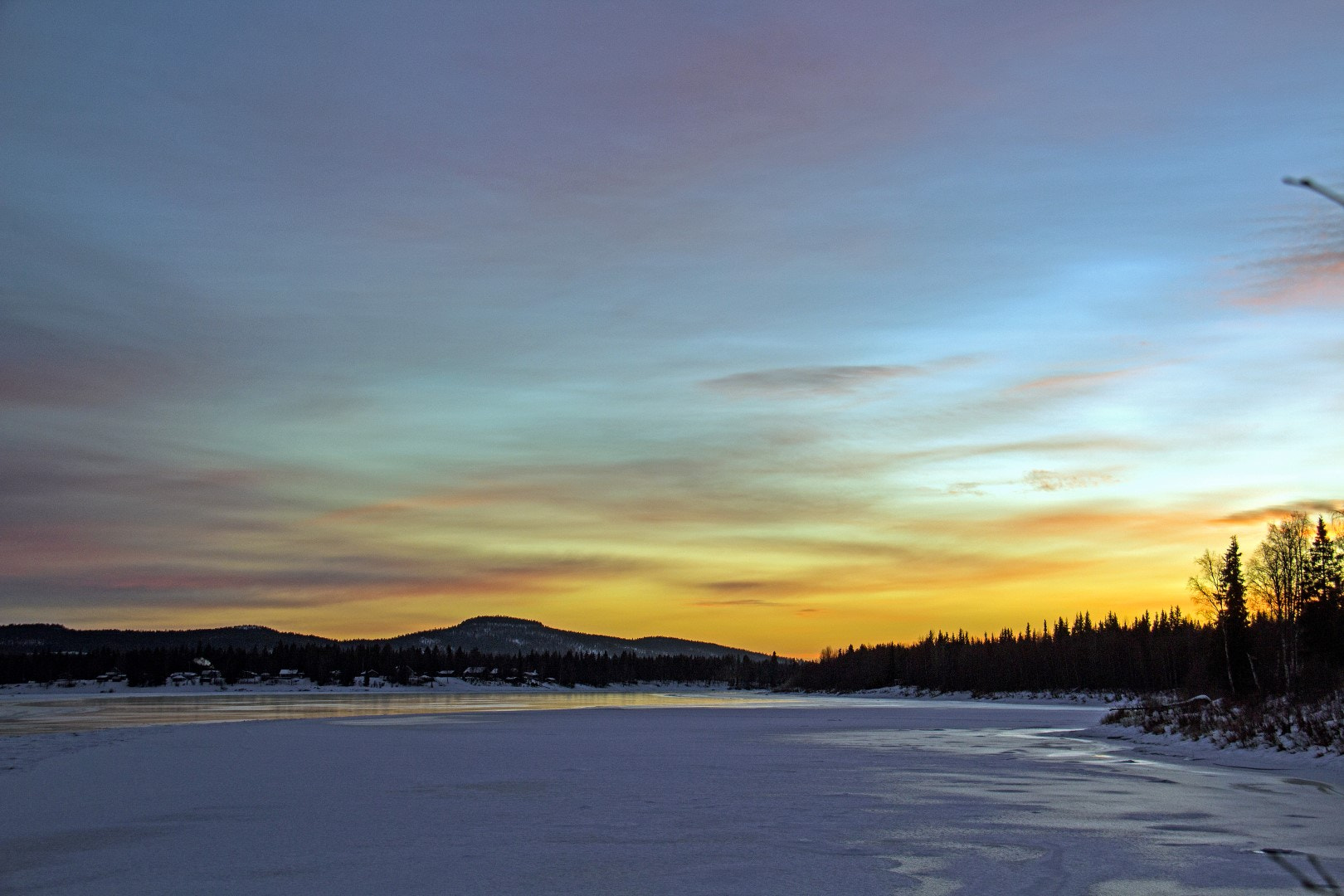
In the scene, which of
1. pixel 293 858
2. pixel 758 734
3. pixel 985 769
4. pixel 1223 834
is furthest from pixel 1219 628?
pixel 293 858

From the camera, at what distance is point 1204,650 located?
93125 mm

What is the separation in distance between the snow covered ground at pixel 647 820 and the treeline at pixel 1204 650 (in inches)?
852

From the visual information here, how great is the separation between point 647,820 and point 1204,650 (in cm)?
9563

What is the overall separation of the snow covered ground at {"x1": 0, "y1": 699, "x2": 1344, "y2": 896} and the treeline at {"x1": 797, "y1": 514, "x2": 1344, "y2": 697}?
21652 mm

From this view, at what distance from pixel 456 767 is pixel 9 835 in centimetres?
1033

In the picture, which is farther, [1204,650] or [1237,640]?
[1204,650]

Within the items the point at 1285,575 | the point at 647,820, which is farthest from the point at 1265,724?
the point at 1285,575

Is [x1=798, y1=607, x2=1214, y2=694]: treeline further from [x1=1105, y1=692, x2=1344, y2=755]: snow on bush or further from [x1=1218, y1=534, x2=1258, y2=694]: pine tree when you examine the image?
[x1=1105, y1=692, x2=1344, y2=755]: snow on bush

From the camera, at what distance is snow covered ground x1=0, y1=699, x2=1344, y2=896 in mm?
10312

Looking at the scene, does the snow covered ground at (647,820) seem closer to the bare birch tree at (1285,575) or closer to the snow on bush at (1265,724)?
the snow on bush at (1265,724)

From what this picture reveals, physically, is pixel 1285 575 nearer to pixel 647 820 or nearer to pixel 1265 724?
pixel 1265 724

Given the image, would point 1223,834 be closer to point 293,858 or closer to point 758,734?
point 293,858

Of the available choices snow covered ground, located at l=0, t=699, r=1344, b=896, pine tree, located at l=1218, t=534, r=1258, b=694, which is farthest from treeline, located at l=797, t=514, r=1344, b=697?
snow covered ground, located at l=0, t=699, r=1344, b=896

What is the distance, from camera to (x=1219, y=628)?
61.8 metres
